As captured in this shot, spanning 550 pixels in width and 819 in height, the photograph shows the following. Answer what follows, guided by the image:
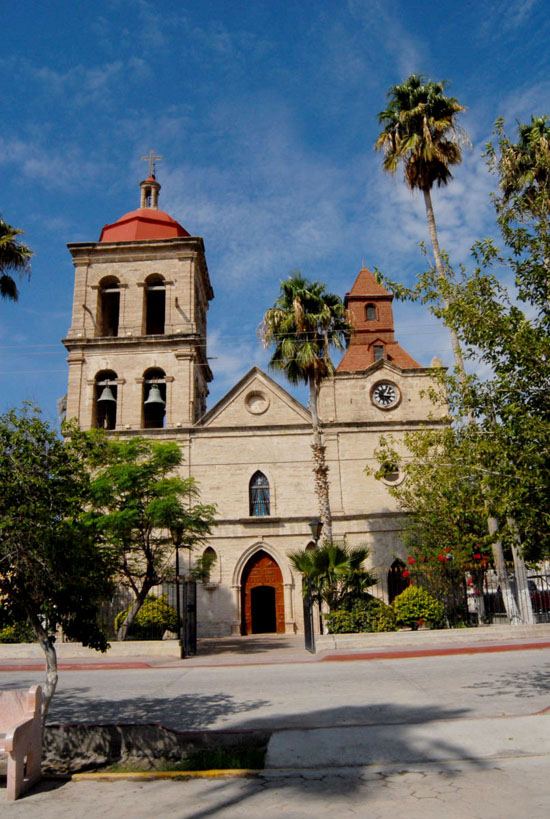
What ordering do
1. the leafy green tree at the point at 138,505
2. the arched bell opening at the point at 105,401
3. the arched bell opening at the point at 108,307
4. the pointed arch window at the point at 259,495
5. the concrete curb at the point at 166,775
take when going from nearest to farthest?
1. the concrete curb at the point at 166,775
2. the leafy green tree at the point at 138,505
3. the pointed arch window at the point at 259,495
4. the arched bell opening at the point at 105,401
5. the arched bell opening at the point at 108,307

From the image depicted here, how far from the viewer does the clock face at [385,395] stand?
30938 millimetres

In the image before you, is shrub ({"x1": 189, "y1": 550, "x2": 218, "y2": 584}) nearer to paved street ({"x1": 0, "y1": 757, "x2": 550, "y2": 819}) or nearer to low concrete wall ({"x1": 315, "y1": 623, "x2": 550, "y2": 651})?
low concrete wall ({"x1": 315, "y1": 623, "x2": 550, "y2": 651})

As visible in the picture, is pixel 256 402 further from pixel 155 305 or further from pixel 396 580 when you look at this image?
pixel 396 580

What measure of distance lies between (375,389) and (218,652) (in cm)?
1499

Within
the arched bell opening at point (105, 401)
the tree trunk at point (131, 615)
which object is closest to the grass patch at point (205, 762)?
the tree trunk at point (131, 615)

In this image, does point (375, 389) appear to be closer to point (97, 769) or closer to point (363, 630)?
point (363, 630)

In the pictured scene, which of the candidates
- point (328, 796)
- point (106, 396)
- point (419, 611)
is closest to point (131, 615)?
point (419, 611)

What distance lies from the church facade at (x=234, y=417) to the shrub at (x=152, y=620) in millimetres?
4687

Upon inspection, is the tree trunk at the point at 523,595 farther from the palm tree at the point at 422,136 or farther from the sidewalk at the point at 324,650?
the palm tree at the point at 422,136

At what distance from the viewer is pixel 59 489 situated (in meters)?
8.24

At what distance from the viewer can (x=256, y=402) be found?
1225 inches

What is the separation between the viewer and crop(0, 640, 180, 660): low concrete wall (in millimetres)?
19719

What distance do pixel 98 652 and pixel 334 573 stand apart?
301 inches

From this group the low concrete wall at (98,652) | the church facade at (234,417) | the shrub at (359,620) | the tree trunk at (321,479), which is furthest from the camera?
the church facade at (234,417)
